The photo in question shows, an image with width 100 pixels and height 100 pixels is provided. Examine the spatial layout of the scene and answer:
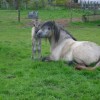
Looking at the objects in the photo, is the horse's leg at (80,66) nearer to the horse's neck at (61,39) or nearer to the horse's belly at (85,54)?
the horse's belly at (85,54)

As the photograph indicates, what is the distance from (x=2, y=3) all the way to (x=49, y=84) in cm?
3517

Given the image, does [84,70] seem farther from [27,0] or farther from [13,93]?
[27,0]

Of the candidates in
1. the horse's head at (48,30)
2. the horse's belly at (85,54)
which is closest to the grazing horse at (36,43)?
the horse's head at (48,30)

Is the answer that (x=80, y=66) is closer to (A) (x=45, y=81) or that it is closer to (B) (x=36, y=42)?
(A) (x=45, y=81)

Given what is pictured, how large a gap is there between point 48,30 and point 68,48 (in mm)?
697

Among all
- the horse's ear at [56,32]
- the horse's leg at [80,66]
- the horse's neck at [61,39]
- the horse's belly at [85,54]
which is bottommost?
the horse's leg at [80,66]

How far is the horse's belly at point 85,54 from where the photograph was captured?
26.3ft

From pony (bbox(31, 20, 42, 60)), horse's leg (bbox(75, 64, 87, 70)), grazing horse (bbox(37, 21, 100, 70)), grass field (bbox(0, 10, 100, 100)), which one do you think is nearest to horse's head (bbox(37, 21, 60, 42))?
A: grazing horse (bbox(37, 21, 100, 70))

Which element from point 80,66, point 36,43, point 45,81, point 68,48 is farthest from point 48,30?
point 45,81

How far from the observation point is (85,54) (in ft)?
26.3

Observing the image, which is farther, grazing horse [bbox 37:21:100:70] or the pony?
the pony

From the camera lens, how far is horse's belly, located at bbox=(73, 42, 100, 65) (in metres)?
8.01

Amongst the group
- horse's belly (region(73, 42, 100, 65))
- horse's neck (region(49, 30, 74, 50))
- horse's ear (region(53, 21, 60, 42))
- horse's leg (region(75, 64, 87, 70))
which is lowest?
horse's leg (region(75, 64, 87, 70))

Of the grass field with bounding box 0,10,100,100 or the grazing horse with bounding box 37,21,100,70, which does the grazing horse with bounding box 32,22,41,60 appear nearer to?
the grazing horse with bounding box 37,21,100,70
